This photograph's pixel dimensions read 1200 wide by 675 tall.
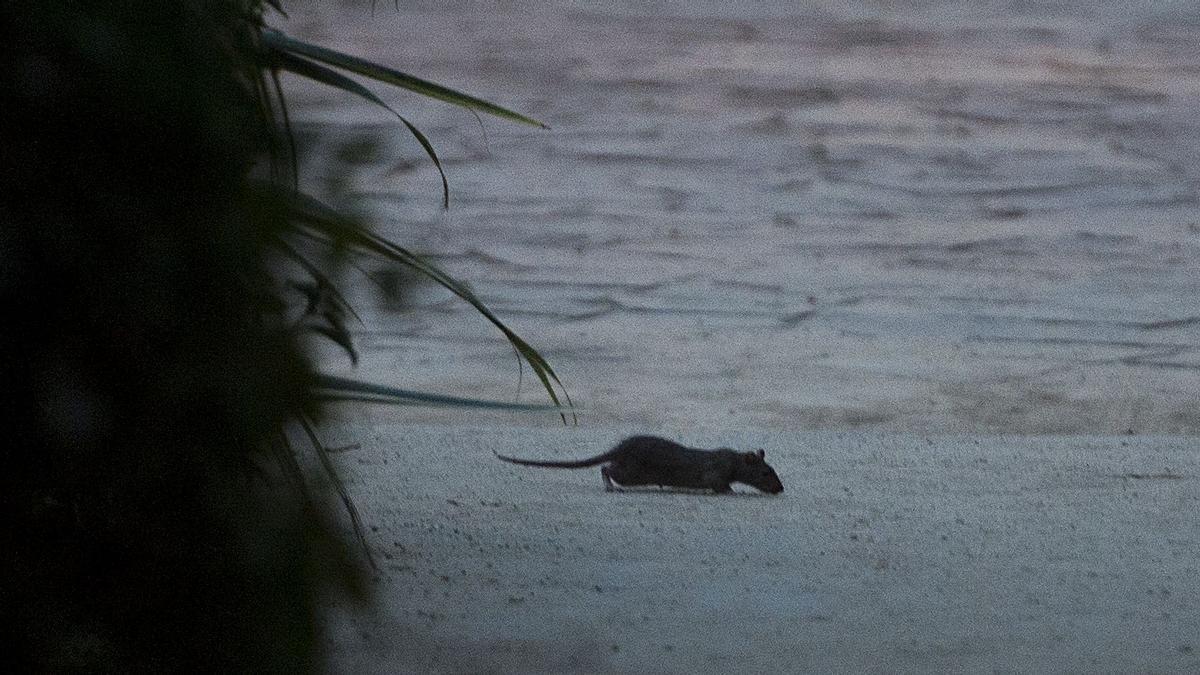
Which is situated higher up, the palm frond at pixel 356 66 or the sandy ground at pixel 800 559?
the palm frond at pixel 356 66

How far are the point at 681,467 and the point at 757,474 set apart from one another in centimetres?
14

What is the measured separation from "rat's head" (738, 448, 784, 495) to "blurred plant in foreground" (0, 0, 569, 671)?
204cm

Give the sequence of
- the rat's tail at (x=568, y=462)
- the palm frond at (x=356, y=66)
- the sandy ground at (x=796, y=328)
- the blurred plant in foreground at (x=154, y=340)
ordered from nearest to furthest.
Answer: the blurred plant in foreground at (x=154, y=340) < the palm frond at (x=356, y=66) < the sandy ground at (x=796, y=328) < the rat's tail at (x=568, y=462)

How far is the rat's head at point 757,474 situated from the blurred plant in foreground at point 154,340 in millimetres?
2039

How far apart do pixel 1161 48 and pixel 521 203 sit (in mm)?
3268

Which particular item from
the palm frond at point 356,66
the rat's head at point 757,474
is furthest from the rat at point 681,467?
the palm frond at point 356,66

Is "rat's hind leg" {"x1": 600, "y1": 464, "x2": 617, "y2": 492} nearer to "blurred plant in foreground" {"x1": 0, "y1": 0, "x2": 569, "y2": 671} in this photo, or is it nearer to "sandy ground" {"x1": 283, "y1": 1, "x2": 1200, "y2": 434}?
"sandy ground" {"x1": 283, "y1": 1, "x2": 1200, "y2": 434}

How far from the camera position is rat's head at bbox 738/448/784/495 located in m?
3.00

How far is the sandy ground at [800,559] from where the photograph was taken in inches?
83.7

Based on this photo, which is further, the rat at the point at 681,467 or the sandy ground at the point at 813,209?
the sandy ground at the point at 813,209

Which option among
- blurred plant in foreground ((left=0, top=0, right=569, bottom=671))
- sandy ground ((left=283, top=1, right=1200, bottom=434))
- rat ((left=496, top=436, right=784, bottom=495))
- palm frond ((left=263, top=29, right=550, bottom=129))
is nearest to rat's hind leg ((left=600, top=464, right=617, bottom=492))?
rat ((left=496, top=436, right=784, bottom=495))

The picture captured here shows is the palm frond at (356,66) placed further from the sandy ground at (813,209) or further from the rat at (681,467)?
the rat at (681,467)

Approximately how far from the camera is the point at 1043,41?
8.00 metres

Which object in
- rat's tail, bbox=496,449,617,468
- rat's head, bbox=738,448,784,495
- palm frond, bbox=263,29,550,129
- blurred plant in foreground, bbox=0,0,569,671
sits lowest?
rat's tail, bbox=496,449,617,468
